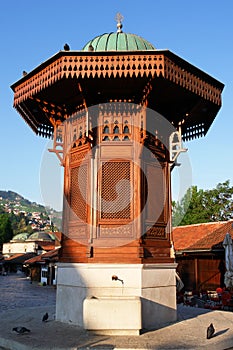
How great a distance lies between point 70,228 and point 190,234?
15.2m

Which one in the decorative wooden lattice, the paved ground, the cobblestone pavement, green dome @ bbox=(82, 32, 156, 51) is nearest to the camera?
the paved ground

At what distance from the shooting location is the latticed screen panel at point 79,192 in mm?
8782

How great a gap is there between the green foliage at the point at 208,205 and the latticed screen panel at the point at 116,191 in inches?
1084

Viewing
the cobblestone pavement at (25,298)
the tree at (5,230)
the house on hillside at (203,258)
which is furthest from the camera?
the tree at (5,230)

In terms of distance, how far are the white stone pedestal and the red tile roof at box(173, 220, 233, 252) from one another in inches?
397

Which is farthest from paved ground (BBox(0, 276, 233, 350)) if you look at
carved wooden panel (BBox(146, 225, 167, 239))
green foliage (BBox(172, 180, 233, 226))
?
green foliage (BBox(172, 180, 233, 226))

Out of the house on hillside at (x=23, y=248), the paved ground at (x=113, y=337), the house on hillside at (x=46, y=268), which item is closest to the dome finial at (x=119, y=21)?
the paved ground at (x=113, y=337)

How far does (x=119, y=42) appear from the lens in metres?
9.33

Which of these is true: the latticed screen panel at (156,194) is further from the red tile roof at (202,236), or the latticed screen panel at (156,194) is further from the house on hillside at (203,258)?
the red tile roof at (202,236)

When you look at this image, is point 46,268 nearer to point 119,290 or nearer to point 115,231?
point 115,231

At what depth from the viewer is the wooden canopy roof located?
783cm

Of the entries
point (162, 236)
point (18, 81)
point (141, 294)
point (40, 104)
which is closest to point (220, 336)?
point (141, 294)

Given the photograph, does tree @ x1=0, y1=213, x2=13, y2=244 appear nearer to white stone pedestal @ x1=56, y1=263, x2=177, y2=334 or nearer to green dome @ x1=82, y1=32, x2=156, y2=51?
white stone pedestal @ x1=56, y1=263, x2=177, y2=334

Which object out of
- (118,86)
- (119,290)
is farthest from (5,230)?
(118,86)
